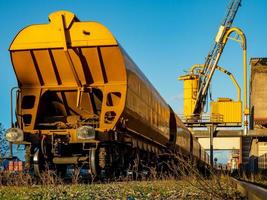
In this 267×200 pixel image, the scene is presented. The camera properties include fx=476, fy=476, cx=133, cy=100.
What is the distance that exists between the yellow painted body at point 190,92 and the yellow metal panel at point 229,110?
8.00 feet

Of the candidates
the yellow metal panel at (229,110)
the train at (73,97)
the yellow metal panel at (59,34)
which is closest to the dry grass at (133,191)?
the train at (73,97)

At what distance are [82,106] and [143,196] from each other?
483 centimetres

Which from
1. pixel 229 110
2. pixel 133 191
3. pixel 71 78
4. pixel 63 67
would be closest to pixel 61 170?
pixel 71 78

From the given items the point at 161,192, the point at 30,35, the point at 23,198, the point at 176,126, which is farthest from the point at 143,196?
the point at 176,126

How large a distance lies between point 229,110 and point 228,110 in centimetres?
9

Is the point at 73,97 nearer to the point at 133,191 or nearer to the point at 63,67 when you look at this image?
the point at 63,67

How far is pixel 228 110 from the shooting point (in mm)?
42531

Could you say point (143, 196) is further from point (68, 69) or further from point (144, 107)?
point (144, 107)

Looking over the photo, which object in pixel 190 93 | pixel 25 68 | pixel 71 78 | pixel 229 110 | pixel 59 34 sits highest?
pixel 190 93

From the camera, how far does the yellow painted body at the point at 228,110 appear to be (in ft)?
139

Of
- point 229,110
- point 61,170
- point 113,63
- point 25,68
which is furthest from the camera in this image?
point 229,110

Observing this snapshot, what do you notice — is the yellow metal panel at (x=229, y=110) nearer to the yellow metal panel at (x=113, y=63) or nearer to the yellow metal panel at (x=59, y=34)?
the yellow metal panel at (x=113, y=63)

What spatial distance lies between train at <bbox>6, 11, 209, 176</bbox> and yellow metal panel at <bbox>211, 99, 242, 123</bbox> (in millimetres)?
31080

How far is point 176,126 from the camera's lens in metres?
20.8
